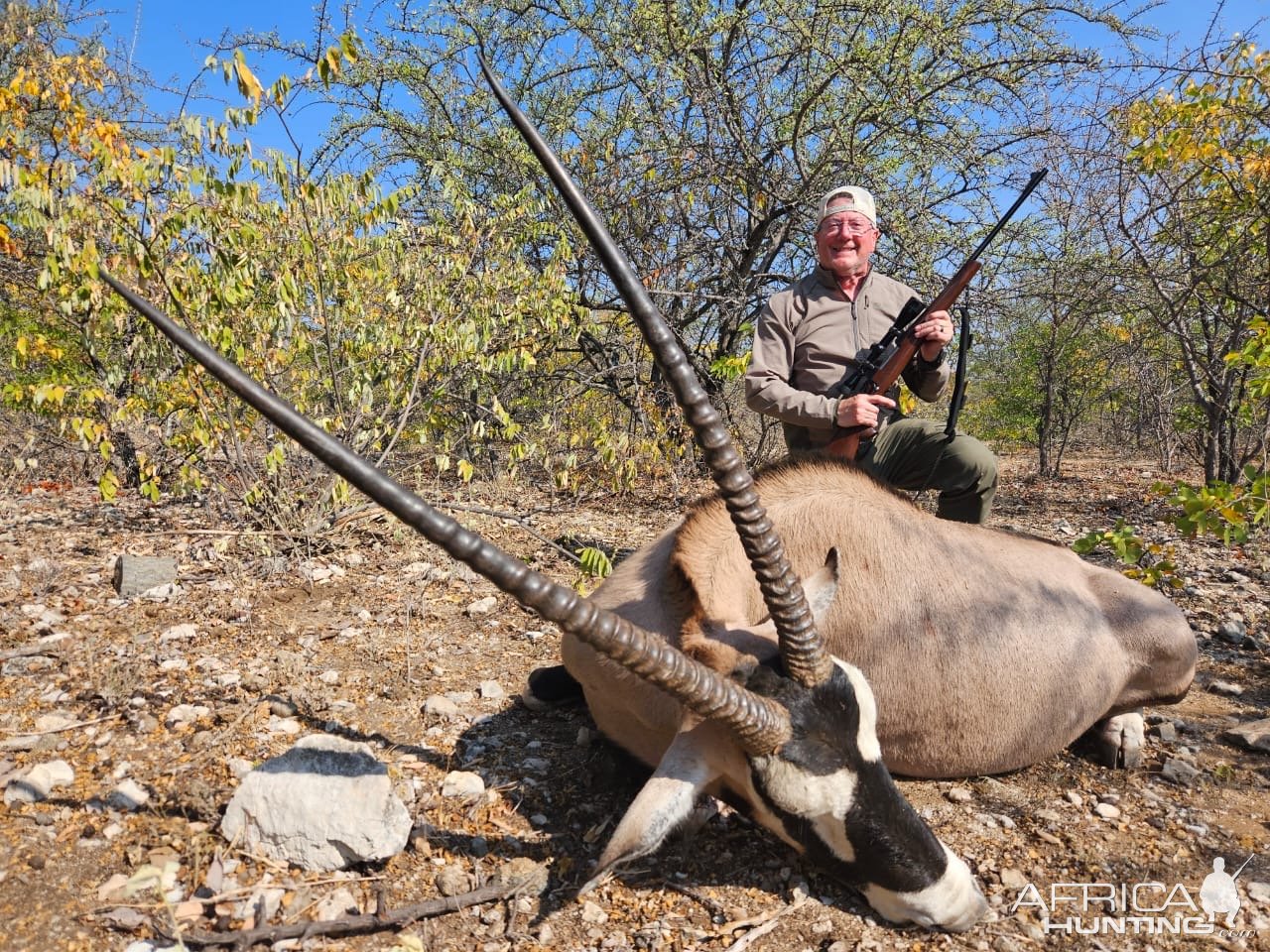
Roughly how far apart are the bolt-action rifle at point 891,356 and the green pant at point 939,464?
11.1 inches

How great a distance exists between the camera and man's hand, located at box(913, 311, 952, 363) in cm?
439

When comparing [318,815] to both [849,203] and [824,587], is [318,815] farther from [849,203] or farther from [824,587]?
[849,203]

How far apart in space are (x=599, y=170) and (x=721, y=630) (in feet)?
22.0

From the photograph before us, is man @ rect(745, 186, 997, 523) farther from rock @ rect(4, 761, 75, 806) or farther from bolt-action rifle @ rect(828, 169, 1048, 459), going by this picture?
rock @ rect(4, 761, 75, 806)

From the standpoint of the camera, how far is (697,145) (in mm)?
7605

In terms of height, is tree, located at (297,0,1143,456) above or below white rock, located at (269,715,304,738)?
above

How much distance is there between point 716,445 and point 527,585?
628 mm

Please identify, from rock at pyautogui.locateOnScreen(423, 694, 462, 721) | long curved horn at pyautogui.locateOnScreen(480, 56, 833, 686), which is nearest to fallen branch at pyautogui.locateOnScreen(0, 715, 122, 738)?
rock at pyautogui.locateOnScreen(423, 694, 462, 721)

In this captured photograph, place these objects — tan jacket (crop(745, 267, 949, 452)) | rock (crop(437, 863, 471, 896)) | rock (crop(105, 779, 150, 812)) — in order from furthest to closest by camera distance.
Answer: tan jacket (crop(745, 267, 949, 452)) → rock (crop(105, 779, 150, 812)) → rock (crop(437, 863, 471, 896))

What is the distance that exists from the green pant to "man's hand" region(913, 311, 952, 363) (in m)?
0.51

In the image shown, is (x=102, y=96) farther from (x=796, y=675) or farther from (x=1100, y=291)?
(x=1100, y=291)

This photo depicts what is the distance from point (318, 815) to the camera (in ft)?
8.22

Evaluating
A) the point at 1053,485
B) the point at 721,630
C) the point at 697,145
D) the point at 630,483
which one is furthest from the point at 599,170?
the point at 1053,485

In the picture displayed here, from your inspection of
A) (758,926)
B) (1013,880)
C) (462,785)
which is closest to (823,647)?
(758,926)
